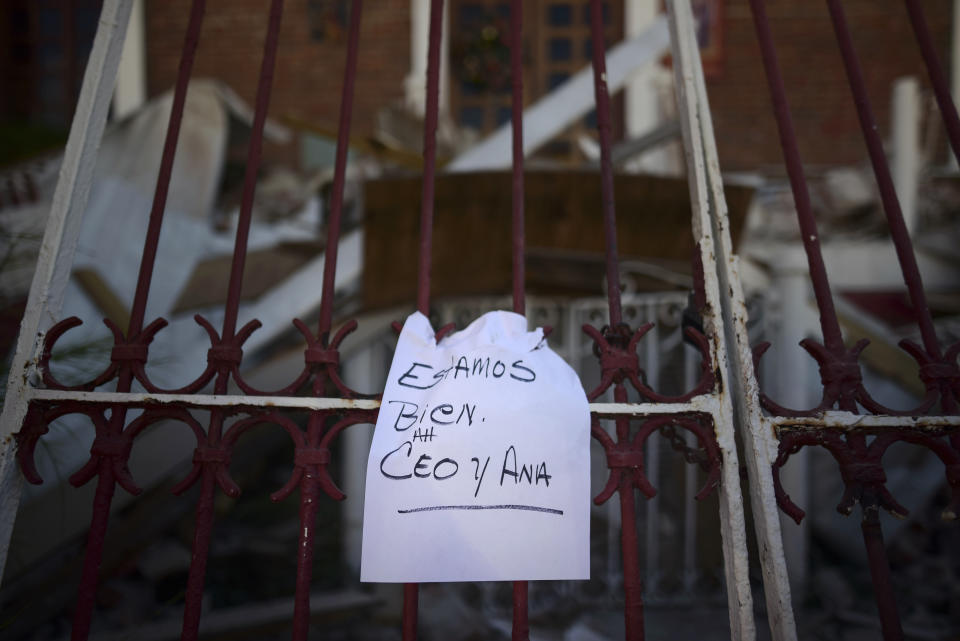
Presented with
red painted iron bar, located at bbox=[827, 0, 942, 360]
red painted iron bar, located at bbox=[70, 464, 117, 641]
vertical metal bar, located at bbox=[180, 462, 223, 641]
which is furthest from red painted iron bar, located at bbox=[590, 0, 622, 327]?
red painted iron bar, located at bbox=[70, 464, 117, 641]

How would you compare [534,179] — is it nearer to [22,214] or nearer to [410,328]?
[410,328]

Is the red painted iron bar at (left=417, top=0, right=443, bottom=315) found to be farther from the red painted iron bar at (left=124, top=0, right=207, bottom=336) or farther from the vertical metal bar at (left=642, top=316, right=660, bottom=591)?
the vertical metal bar at (left=642, top=316, right=660, bottom=591)

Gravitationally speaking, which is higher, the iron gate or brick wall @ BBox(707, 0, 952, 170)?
brick wall @ BBox(707, 0, 952, 170)

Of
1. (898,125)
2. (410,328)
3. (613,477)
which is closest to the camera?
(613,477)

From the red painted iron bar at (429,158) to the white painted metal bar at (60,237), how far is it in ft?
1.81

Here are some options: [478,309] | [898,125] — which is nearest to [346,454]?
[478,309]

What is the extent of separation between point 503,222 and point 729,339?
140 centimetres

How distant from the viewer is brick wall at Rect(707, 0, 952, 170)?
5.56m

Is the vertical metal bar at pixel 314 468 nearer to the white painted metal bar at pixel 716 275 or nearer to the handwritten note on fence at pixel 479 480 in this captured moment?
the handwritten note on fence at pixel 479 480

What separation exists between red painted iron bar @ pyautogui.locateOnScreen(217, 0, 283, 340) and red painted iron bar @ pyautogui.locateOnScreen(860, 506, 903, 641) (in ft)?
3.29

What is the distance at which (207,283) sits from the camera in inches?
115

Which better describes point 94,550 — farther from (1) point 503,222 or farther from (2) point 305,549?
(1) point 503,222

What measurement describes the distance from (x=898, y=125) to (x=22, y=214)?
184 inches

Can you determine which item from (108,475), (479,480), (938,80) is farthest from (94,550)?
(938,80)
